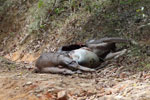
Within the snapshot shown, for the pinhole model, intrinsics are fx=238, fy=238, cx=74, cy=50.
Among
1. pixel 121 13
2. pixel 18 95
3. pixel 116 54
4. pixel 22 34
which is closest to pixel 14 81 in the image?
pixel 18 95

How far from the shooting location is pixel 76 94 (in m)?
3.46

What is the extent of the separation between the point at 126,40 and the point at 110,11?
213 cm

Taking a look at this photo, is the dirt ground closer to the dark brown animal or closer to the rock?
the rock

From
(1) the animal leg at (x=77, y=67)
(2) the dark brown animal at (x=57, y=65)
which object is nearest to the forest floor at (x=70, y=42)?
(1) the animal leg at (x=77, y=67)

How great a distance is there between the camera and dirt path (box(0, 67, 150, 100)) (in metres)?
3.08

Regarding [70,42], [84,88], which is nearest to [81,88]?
[84,88]

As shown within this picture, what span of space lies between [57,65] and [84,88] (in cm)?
170

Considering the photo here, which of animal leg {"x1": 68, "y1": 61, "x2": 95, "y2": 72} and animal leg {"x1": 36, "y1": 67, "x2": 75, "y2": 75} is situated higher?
animal leg {"x1": 68, "y1": 61, "x2": 95, "y2": 72}

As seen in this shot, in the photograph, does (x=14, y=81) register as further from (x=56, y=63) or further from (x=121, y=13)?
(x=121, y=13)

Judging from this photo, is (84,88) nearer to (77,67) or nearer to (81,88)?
(81,88)

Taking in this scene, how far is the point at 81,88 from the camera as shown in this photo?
3709mm

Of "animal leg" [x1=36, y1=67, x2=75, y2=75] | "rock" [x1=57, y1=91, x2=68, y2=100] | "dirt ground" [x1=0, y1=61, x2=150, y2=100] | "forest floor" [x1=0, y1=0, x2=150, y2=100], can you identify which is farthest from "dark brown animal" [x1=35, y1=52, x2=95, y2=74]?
"rock" [x1=57, y1=91, x2=68, y2=100]

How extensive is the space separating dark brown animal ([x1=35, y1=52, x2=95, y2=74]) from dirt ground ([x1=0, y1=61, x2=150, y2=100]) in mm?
406

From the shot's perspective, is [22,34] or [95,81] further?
[22,34]
